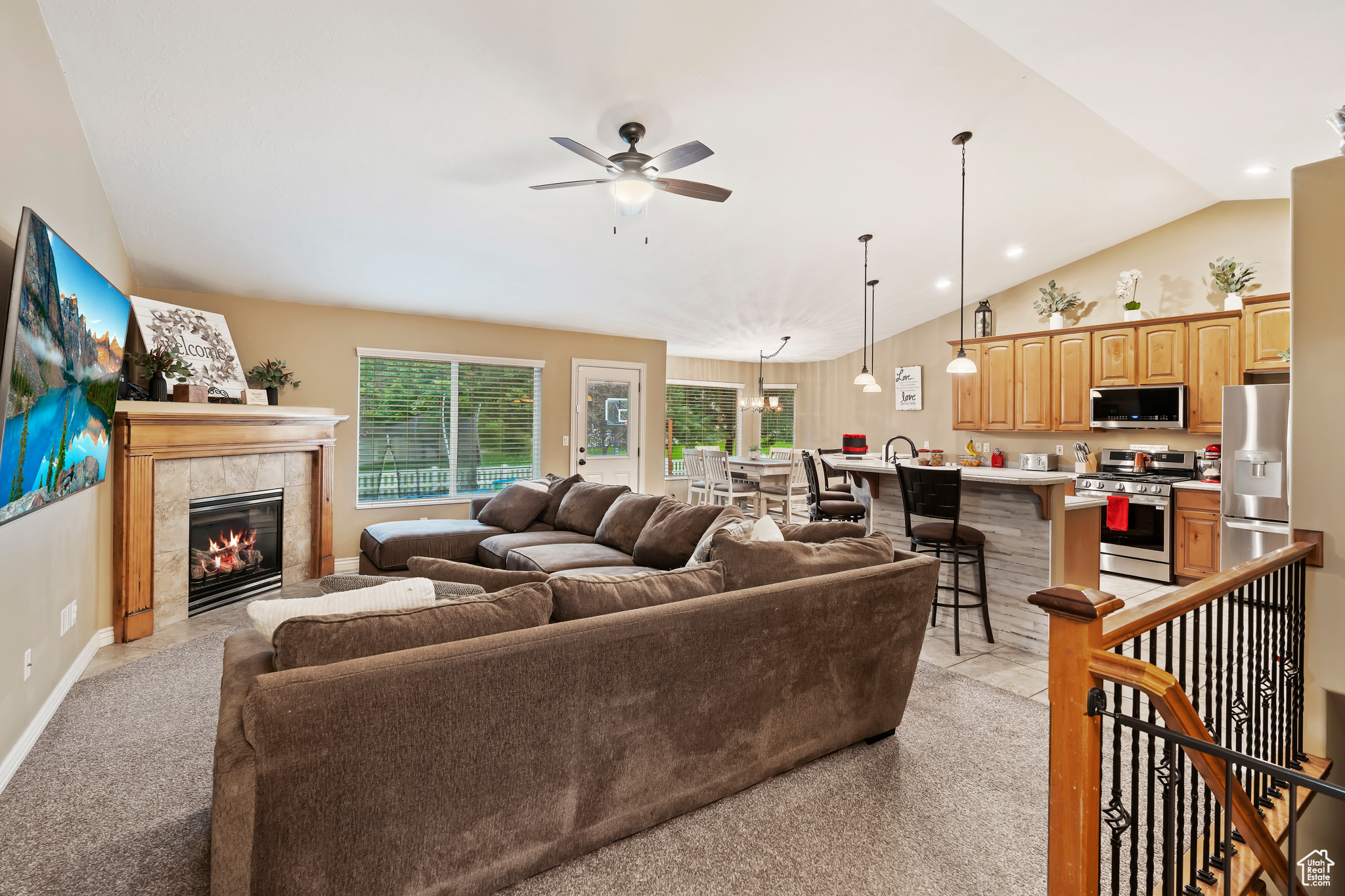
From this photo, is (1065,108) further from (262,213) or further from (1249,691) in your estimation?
(262,213)

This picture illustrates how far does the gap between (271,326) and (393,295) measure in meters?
1.00

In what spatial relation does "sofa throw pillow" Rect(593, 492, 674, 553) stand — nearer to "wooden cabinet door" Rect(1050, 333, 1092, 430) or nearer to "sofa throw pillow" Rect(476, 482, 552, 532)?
"sofa throw pillow" Rect(476, 482, 552, 532)

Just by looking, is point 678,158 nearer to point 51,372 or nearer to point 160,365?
point 51,372

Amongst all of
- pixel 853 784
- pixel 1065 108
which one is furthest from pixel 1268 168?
pixel 853 784

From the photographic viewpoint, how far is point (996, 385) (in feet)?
21.3

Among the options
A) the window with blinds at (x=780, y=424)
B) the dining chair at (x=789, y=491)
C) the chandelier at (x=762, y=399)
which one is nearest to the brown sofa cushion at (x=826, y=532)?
the dining chair at (x=789, y=491)

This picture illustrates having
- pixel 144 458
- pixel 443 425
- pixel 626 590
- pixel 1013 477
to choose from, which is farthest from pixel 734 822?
pixel 443 425

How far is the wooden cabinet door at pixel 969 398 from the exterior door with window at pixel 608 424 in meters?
3.56

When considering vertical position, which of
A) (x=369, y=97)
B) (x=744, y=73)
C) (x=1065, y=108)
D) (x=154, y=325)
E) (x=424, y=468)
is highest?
(x=1065, y=108)

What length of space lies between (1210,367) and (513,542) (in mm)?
5686

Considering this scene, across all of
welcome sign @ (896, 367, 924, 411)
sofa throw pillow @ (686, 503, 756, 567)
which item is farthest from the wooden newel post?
welcome sign @ (896, 367, 924, 411)

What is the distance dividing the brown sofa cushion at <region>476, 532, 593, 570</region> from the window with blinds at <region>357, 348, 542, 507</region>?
1.75 metres

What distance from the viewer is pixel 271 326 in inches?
199

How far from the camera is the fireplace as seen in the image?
4043mm
